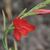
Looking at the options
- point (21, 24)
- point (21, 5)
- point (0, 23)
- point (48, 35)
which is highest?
point (21, 5)

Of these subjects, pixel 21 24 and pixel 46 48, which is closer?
pixel 21 24

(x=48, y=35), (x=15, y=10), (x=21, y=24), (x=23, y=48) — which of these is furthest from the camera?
(x=15, y=10)

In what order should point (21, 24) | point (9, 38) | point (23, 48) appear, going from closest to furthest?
point (21, 24) → point (9, 38) → point (23, 48)

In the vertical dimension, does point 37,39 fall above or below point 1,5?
below

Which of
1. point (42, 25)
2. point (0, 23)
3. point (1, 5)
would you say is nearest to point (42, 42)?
point (42, 25)

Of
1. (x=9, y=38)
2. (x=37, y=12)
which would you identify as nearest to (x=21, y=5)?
(x=9, y=38)

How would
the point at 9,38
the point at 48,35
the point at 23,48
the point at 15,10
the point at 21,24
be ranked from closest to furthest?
the point at 21,24 < the point at 9,38 < the point at 23,48 < the point at 48,35 < the point at 15,10

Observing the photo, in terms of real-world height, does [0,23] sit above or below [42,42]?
above

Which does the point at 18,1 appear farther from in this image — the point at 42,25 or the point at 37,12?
the point at 37,12

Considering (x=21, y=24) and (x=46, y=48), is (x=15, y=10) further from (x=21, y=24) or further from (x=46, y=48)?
(x=21, y=24)
